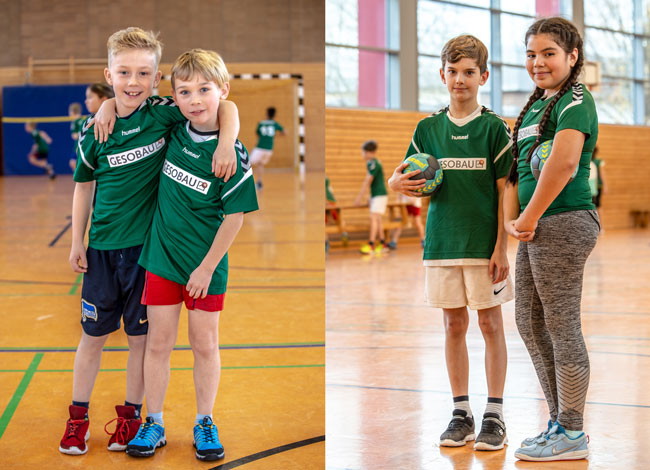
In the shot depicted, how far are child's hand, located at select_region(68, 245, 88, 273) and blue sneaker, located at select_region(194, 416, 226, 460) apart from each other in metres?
0.62

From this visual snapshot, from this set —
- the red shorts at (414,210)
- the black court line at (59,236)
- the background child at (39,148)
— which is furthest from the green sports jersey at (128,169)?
the background child at (39,148)

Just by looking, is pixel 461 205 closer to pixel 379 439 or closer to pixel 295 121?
pixel 379 439

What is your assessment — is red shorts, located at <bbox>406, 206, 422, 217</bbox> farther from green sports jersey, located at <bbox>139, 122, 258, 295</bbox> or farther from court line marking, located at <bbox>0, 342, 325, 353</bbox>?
green sports jersey, located at <bbox>139, 122, 258, 295</bbox>

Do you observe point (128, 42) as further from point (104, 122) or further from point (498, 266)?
point (498, 266)

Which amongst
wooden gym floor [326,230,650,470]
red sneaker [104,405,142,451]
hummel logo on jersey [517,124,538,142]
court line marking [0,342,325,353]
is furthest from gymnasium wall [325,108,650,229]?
red sneaker [104,405,142,451]

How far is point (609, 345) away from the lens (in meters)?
4.04

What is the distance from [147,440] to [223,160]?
0.90 m

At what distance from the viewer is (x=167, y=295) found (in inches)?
89.7

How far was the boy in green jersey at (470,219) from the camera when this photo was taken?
8.18ft

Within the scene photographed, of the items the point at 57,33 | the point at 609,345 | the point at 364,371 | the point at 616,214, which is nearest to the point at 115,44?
the point at 364,371

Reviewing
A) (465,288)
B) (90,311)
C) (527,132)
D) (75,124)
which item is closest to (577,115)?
(527,132)

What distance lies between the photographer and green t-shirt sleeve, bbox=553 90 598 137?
7.36 feet

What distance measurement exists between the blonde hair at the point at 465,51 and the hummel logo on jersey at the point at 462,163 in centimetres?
31

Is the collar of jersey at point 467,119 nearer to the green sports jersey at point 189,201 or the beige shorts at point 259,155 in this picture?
the green sports jersey at point 189,201
